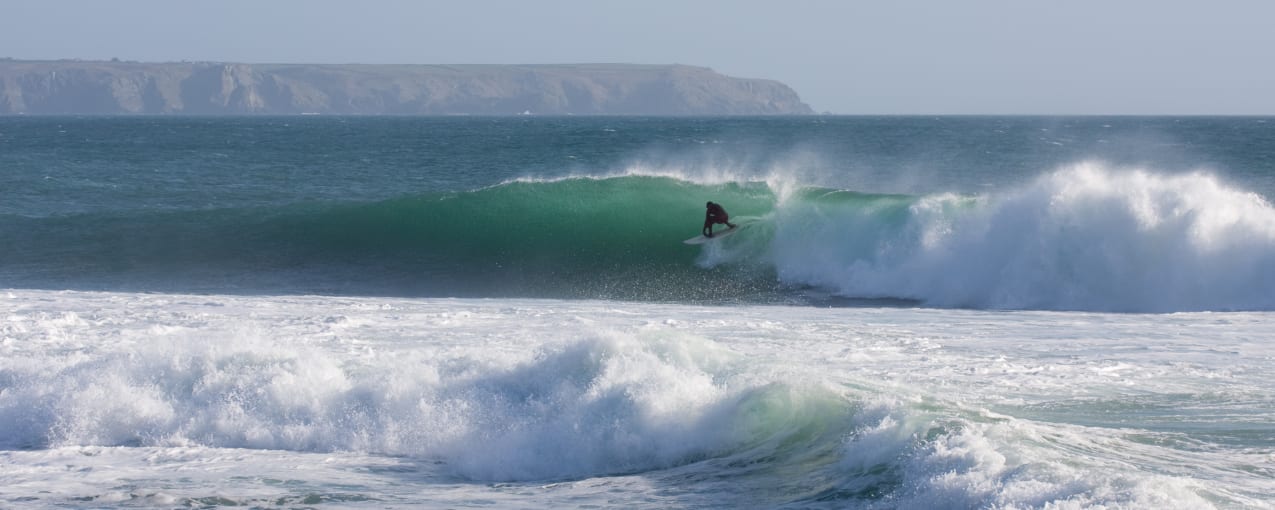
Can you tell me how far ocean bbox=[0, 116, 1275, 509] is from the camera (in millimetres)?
6621

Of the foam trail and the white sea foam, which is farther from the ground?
the foam trail

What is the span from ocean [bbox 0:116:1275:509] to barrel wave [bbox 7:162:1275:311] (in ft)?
0.18

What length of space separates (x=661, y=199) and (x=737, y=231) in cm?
316

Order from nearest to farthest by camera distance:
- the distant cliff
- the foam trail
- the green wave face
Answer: the foam trail < the green wave face < the distant cliff

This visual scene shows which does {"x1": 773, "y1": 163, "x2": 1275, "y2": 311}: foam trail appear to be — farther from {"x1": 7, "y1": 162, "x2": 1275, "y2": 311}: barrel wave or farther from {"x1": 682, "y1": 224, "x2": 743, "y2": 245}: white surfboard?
{"x1": 682, "y1": 224, "x2": 743, "y2": 245}: white surfboard

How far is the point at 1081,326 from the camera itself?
425 inches

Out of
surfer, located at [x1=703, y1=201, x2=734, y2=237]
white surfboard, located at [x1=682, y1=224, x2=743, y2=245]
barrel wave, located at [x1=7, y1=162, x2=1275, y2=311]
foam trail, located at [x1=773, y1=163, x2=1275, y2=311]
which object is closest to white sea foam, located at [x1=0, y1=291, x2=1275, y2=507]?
foam trail, located at [x1=773, y1=163, x2=1275, y2=311]

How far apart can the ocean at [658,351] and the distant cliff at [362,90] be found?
16128cm


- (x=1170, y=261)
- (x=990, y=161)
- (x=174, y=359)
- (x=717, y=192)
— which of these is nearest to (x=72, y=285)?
(x=174, y=359)

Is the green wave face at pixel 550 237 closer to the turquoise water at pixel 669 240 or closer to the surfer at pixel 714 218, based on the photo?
the turquoise water at pixel 669 240

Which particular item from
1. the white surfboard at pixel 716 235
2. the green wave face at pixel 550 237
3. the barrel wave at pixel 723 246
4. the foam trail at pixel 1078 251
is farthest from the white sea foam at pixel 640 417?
the white surfboard at pixel 716 235

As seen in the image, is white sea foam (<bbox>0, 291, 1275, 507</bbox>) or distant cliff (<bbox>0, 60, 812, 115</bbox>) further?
distant cliff (<bbox>0, 60, 812, 115</bbox>)

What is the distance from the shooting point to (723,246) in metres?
18.0

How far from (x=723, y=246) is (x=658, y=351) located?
9.68 metres
